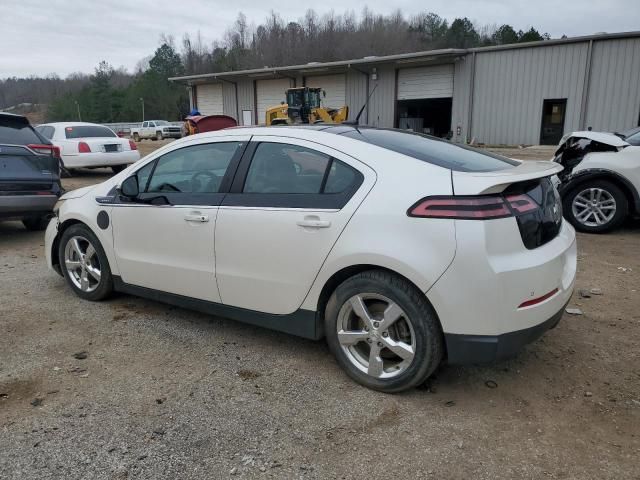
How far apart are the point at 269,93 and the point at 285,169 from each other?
3349 centimetres

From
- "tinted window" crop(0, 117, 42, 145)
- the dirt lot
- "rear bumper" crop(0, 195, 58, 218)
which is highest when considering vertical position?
"tinted window" crop(0, 117, 42, 145)

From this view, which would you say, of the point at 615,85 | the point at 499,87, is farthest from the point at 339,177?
the point at 499,87

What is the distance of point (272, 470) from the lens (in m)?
2.46

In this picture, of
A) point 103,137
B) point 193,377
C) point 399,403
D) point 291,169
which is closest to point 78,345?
point 193,377

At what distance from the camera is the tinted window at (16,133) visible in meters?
6.87

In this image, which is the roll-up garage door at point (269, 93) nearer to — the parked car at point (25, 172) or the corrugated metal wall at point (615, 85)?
the corrugated metal wall at point (615, 85)

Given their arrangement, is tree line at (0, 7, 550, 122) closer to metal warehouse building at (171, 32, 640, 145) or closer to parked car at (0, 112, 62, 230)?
metal warehouse building at (171, 32, 640, 145)

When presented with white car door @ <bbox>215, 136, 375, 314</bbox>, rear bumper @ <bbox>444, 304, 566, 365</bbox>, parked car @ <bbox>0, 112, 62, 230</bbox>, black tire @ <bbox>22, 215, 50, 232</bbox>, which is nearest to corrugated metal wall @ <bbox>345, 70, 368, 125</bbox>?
black tire @ <bbox>22, 215, 50, 232</bbox>

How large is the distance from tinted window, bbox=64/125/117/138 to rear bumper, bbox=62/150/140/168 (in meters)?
0.70

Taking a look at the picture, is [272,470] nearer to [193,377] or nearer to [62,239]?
[193,377]

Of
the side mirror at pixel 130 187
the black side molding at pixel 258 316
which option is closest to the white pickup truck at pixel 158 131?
the side mirror at pixel 130 187

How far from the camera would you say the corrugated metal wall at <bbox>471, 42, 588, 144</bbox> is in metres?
23.2

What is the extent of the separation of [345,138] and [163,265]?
1.73 m

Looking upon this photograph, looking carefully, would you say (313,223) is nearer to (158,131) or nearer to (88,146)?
(88,146)
